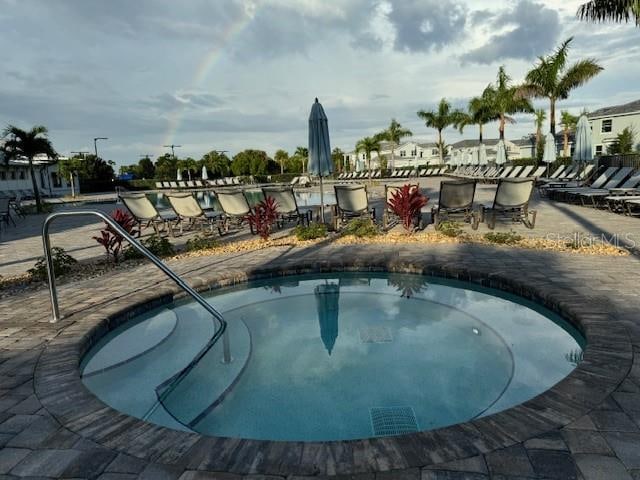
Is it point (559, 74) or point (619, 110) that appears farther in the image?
point (619, 110)

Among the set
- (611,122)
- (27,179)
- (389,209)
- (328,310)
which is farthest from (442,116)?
(328,310)

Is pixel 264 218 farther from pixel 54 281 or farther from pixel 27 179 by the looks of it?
pixel 27 179

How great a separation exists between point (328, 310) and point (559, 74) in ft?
84.9

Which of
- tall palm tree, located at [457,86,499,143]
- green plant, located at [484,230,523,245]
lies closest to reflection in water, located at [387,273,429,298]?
green plant, located at [484,230,523,245]

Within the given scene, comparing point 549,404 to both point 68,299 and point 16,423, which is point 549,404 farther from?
point 68,299

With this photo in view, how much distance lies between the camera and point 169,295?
18.0 feet

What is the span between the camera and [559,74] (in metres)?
24.1

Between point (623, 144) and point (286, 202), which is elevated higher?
point (623, 144)

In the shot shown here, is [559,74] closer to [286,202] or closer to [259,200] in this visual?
[259,200]

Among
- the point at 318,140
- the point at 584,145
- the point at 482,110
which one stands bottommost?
the point at 584,145

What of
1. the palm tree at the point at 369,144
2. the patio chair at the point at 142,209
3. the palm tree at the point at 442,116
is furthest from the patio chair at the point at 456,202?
Result: the palm tree at the point at 442,116

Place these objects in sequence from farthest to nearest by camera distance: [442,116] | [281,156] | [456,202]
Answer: [281,156] → [442,116] → [456,202]

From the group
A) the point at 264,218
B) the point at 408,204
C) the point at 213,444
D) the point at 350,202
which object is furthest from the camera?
the point at 350,202

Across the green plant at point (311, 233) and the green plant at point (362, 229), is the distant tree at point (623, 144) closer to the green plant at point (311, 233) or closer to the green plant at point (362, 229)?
the green plant at point (362, 229)
